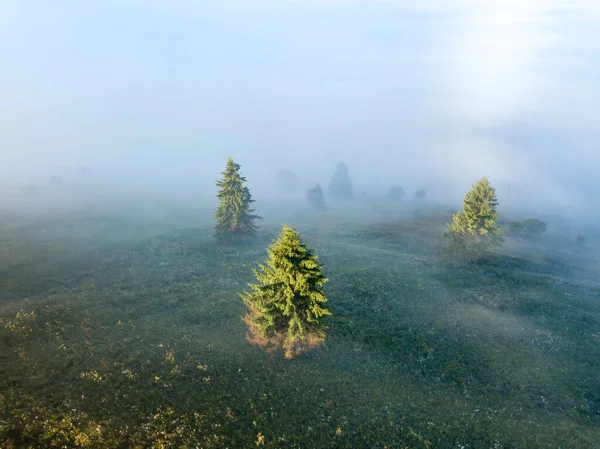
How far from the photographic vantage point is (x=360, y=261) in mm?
44781

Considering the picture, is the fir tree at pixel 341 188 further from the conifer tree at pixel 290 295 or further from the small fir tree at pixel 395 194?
the conifer tree at pixel 290 295

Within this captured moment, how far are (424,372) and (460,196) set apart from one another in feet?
523

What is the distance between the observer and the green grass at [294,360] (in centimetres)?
1612

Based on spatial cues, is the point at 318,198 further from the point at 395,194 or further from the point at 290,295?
the point at 290,295

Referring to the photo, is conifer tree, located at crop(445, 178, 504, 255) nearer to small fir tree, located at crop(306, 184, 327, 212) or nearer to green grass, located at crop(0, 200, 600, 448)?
green grass, located at crop(0, 200, 600, 448)

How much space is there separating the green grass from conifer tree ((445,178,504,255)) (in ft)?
14.0

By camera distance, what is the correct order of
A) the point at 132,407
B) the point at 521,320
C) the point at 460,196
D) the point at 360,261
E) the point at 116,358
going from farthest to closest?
the point at 460,196
the point at 360,261
the point at 521,320
the point at 116,358
the point at 132,407

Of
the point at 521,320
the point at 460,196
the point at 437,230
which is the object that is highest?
the point at 460,196

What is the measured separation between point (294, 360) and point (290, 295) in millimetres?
5367

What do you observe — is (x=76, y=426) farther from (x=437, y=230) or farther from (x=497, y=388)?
(x=437, y=230)

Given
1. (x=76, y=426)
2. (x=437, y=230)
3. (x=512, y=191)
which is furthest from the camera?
(x=512, y=191)

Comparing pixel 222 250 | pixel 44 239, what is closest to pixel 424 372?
pixel 222 250

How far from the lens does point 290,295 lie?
2056 cm

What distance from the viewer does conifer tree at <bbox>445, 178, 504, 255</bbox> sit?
4266 cm
